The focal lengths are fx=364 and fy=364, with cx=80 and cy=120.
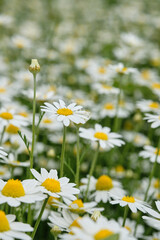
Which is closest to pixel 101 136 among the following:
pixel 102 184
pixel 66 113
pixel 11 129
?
pixel 102 184

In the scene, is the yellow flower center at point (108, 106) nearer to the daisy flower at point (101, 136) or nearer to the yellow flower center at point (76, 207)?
the daisy flower at point (101, 136)

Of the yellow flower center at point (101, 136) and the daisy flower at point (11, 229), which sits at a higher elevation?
the yellow flower center at point (101, 136)

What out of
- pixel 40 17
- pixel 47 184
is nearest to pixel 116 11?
pixel 40 17

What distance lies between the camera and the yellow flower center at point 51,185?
3.75ft

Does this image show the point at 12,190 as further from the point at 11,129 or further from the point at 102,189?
the point at 11,129

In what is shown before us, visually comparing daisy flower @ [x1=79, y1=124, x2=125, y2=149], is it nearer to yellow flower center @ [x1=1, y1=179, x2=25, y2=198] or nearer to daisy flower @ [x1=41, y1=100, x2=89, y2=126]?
daisy flower @ [x1=41, y1=100, x2=89, y2=126]

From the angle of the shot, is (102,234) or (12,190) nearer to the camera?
(102,234)

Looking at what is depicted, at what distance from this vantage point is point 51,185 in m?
1.15

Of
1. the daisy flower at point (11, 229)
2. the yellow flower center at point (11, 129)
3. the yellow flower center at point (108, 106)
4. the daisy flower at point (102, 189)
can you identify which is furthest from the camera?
the yellow flower center at point (108, 106)

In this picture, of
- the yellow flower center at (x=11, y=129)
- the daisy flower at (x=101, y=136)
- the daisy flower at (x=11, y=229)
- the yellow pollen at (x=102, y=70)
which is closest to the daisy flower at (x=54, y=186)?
the daisy flower at (x=11, y=229)

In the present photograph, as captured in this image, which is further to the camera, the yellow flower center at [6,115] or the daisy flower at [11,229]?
the yellow flower center at [6,115]

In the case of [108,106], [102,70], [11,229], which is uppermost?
[102,70]

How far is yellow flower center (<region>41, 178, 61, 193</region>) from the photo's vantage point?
3.75 feet

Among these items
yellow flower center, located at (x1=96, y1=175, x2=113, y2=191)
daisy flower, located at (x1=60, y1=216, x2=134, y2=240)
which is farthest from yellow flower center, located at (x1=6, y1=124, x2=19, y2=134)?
daisy flower, located at (x1=60, y1=216, x2=134, y2=240)
